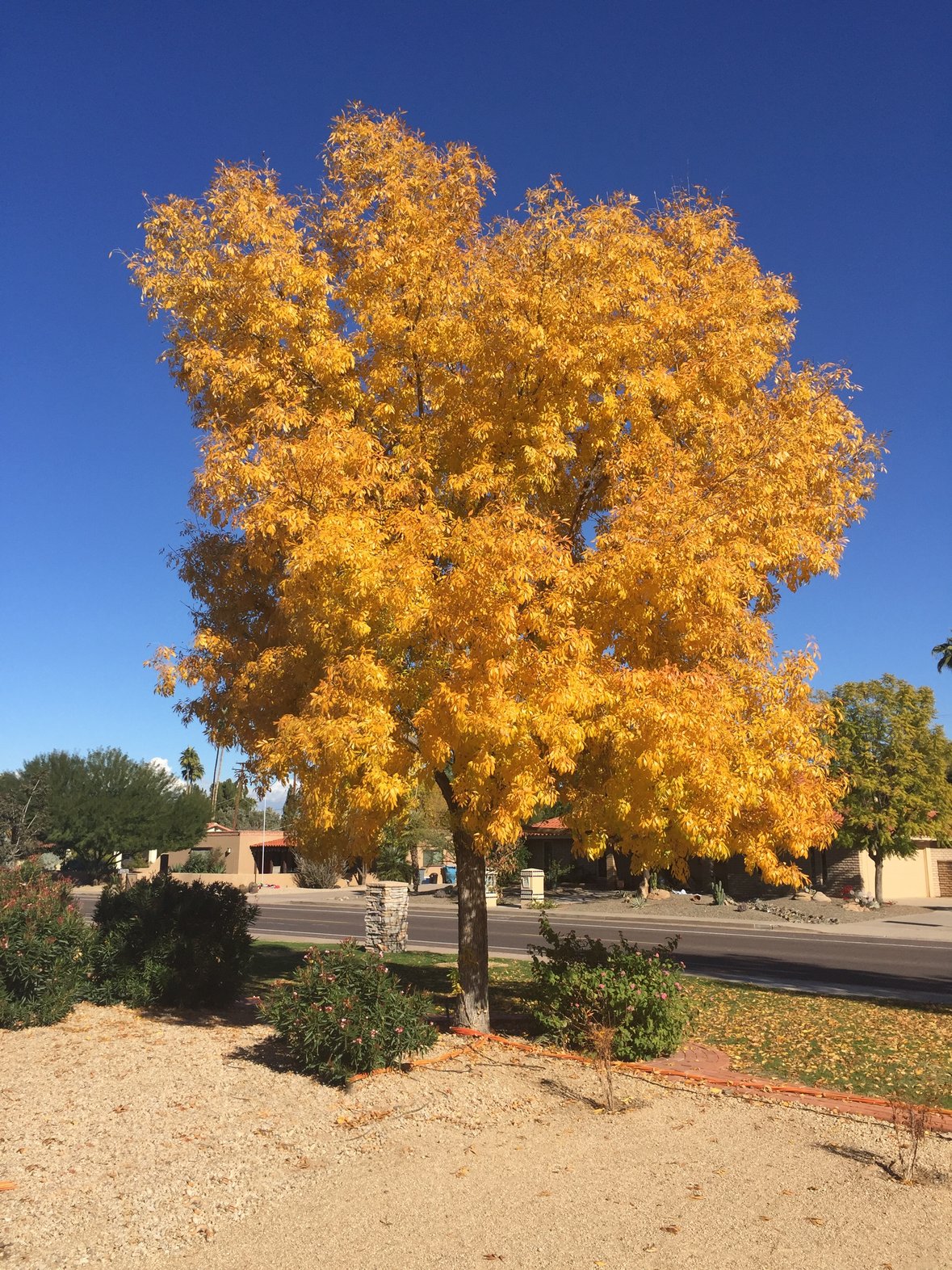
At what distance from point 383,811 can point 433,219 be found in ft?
20.8

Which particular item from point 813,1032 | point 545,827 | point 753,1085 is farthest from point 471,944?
point 545,827

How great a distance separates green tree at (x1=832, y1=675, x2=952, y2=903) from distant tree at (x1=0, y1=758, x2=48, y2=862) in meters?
31.0

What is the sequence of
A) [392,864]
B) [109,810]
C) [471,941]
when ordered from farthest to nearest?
[109,810] → [392,864] → [471,941]

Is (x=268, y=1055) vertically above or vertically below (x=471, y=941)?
below

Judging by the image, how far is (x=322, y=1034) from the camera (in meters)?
7.77

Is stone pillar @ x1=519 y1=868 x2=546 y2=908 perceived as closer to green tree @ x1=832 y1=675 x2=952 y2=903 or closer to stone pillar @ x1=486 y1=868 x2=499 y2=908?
stone pillar @ x1=486 y1=868 x2=499 y2=908

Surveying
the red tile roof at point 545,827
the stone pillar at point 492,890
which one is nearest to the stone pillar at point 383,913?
the stone pillar at point 492,890

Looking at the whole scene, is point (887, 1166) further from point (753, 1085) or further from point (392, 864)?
point (392, 864)

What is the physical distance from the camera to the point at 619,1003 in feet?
28.8

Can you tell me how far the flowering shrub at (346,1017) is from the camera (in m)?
7.77

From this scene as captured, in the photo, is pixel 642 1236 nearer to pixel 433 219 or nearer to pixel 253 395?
pixel 253 395

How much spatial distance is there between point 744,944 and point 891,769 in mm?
13961

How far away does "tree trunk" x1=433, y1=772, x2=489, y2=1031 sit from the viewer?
379 inches

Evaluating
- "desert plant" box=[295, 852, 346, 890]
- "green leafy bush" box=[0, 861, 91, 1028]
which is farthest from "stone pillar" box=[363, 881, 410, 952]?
"desert plant" box=[295, 852, 346, 890]
